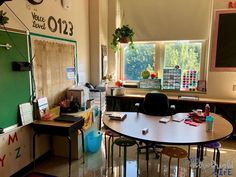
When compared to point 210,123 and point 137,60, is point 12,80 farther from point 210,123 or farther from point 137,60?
point 137,60

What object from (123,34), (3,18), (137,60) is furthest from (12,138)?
(137,60)

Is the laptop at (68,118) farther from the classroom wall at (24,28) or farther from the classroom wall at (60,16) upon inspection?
the classroom wall at (60,16)

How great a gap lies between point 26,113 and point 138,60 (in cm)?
280

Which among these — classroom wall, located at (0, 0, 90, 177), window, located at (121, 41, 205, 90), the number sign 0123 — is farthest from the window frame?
the number sign 0123

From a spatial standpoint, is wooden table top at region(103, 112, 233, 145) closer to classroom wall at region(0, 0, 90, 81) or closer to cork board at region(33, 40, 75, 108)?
cork board at region(33, 40, 75, 108)

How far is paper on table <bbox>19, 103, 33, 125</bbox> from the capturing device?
2.52 meters

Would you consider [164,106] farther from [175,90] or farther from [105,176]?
[105,176]

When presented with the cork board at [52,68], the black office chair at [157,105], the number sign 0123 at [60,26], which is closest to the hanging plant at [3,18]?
the cork board at [52,68]

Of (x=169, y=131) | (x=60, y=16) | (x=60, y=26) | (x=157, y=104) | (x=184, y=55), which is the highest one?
(x=60, y=16)

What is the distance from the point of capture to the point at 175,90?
432 cm

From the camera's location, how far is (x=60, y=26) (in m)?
3.18

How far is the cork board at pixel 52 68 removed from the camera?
278 cm

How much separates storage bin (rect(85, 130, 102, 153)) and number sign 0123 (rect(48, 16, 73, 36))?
66.6 inches

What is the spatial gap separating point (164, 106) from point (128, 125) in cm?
116
